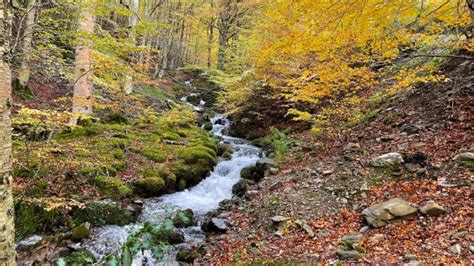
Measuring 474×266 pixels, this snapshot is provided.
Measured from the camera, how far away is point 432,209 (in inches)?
178

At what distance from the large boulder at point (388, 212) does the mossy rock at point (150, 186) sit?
15.8ft

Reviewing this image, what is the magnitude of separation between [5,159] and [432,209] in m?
5.15

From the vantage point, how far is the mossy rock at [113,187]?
6.72 meters

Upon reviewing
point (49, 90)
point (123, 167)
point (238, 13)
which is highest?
point (238, 13)

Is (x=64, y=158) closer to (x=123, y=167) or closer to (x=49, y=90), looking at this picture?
(x=123, y=167)

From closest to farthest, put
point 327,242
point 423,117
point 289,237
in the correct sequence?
point 327,242 < point 289,237 < point 423,117

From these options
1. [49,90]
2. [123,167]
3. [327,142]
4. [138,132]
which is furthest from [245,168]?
[49,90]

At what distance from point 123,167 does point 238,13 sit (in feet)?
57.4

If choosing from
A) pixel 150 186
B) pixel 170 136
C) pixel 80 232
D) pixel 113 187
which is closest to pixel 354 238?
pixel 80 232

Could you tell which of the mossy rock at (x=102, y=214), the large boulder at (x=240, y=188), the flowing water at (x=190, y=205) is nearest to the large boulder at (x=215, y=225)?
the flowing water at (x=190, y=205)

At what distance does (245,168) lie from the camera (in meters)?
9.32

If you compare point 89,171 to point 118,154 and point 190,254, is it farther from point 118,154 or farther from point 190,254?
point 190,254

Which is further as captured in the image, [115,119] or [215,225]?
[115,119]

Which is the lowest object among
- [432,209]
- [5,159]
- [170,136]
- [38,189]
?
[38,189]
